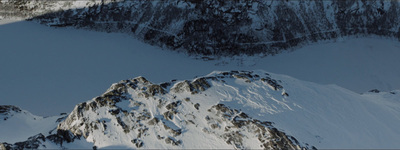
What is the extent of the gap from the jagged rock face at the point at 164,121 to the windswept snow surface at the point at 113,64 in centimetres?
1223

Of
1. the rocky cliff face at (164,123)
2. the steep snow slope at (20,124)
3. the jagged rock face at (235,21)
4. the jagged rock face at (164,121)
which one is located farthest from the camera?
the jagged rock face at (235,21)

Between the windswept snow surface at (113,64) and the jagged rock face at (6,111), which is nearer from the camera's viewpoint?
the jagged rock face at (6,111)

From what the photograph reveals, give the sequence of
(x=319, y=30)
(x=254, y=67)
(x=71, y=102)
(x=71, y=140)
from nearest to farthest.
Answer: (x=71, y=140), (x=71, y=102), (x=254, y=67), (x=319, y=30)

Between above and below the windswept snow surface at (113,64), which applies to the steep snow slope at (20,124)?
below

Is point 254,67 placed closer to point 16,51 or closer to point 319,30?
point 319,30

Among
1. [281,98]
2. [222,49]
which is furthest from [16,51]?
[281,98]

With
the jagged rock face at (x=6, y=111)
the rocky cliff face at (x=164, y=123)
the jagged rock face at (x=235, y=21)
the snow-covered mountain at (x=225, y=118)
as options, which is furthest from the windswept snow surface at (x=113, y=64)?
the rocky cliff face at (x=164, y=123)

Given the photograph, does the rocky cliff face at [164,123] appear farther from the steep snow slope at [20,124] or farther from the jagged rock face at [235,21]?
the jagged rock face at [235,21]

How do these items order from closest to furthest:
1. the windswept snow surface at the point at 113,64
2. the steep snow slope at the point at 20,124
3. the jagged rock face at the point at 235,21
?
the steep snow slope at the point at 20,124, the windswept snow surface at the point at 113,64, the jagged rock face at the point at 235,21

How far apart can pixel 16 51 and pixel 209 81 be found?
33.5 meters

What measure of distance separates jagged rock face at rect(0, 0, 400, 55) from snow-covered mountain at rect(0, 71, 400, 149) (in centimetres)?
1937

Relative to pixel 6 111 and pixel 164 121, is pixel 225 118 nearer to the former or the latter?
pixel 164 121

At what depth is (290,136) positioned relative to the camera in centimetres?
1933

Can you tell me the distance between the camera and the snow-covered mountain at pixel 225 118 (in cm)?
2000
